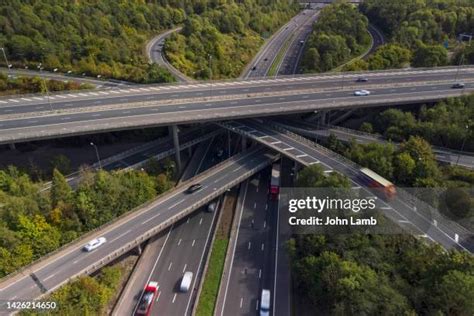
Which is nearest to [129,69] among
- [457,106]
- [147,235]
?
[147,235]

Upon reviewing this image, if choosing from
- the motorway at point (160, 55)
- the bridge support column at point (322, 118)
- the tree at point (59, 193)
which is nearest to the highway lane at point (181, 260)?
the tree at point (59, 193)

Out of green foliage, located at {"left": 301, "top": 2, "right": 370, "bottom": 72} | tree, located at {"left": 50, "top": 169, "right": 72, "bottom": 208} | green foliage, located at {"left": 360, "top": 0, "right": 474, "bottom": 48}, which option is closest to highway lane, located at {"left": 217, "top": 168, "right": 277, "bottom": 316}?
tree, located at {"left": 50, "top": 169, "right": 72, "bottom": 208}

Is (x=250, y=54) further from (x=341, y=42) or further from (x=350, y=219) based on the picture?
(x=350, y=219)

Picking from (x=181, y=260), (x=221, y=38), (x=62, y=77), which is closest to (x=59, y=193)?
(x=181, y=260)

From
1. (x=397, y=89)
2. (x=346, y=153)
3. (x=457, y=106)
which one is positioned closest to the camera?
(x=346, y=153)

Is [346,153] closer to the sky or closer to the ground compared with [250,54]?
closer to the ground

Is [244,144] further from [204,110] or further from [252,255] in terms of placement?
[252,255]

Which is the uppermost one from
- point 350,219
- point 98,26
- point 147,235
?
point 98,26

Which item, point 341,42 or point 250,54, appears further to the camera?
point 250,54
